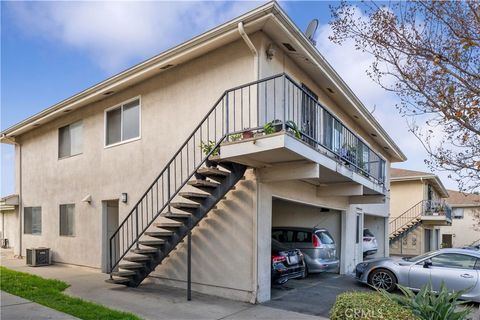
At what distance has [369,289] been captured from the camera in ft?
32.0

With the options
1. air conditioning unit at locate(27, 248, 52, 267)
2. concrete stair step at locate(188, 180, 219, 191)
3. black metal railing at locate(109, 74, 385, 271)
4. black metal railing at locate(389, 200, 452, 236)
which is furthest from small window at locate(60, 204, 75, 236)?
black metal railing at locate(389, 200, 452, 236)

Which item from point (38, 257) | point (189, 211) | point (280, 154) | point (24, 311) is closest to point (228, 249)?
point (189, 211)

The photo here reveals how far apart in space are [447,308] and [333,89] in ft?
24.1

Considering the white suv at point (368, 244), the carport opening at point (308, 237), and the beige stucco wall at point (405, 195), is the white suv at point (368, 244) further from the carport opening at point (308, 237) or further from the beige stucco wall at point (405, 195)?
the beige stucco wall at point (405, 195)

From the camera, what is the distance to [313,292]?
8938 millimetres

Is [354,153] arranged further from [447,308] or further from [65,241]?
[65,241]

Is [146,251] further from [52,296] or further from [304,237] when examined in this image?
[304,237]

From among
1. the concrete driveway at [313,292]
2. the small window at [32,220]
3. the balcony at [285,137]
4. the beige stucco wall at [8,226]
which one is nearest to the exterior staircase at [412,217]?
the concrete driveway at [313,292]

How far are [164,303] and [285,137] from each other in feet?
13.4

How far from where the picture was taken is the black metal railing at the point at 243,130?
23.1ft

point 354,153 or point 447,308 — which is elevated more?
point 354,153

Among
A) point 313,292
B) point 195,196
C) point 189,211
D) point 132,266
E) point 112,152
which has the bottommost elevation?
point 313,292

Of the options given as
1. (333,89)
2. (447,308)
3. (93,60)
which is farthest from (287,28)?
(93,60)

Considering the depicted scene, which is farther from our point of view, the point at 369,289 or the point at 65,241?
the point at 65,241
